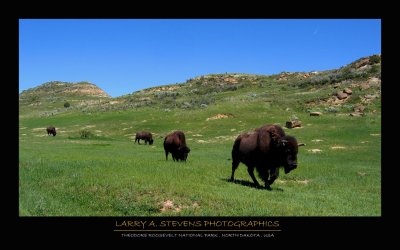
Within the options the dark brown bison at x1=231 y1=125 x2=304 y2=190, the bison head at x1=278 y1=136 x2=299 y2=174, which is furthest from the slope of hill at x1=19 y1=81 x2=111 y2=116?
the bison head at x1=278 y1=136 x2=299 y2=174

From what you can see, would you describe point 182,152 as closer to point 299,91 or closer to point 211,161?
point 211,161

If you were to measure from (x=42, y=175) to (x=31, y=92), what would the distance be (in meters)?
188

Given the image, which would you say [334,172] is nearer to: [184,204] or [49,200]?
[184,204]

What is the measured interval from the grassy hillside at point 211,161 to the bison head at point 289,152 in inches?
45.4

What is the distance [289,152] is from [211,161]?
13.6 metres

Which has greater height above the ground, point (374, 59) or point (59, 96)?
point (374, 59)

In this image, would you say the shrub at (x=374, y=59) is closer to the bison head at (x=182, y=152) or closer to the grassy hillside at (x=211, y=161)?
the grassy hillside at (x=211, y=161)

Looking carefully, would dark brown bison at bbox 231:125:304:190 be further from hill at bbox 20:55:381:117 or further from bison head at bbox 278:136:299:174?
hill at bbox 20:55:381:117

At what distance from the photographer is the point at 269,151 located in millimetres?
17719

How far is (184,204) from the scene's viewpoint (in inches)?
513

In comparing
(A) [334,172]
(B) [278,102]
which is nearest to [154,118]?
(B) [278,102]

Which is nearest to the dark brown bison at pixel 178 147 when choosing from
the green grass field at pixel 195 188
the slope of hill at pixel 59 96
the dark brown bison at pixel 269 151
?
the green grass field at pixel 195 188

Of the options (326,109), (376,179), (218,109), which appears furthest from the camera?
(218,109)

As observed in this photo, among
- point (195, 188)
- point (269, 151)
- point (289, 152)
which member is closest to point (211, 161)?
point (269, 151)
